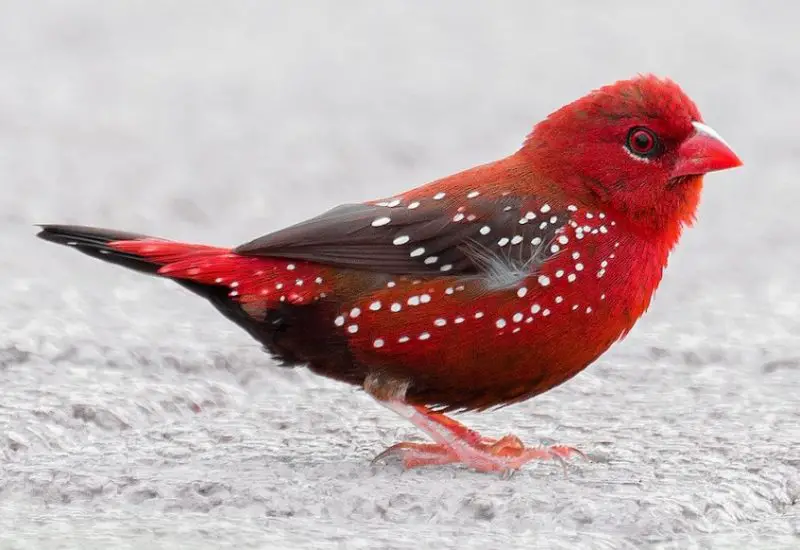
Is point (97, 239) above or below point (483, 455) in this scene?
above

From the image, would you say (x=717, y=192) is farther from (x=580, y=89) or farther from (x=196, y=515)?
(x=196, y=515)

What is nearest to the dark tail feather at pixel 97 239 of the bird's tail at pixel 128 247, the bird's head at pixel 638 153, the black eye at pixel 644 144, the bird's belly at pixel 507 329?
the bird's tail at pixel 128 247

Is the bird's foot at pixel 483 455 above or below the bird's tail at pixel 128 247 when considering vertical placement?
below

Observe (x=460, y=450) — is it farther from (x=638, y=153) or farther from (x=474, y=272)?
(x=638, y=153)

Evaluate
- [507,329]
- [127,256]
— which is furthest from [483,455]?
[127,256]

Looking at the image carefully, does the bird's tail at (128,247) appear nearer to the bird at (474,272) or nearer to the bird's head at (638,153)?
the bird at (474,272)

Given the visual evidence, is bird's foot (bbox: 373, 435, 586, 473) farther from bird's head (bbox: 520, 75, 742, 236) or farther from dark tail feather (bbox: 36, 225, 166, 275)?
dark tail feather (bbox: 36, 225, 166, 275)
